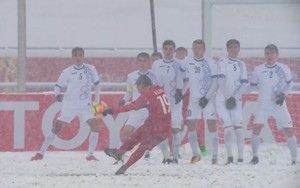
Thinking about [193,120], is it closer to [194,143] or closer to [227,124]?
[194,143]

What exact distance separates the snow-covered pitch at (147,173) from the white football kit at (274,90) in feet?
2.01

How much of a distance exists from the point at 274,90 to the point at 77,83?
2.86 metres

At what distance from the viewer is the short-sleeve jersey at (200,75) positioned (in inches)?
515

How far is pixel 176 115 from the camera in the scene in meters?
13.1

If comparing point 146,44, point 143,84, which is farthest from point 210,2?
point 146,44

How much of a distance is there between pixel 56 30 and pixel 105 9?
263 cm

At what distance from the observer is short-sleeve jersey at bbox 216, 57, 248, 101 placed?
12.9 meters

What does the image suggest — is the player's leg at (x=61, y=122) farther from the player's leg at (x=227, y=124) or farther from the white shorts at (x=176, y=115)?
the player's leg at (x=227, y=124)

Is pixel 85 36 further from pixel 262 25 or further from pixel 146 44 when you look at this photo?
pixel 262 25

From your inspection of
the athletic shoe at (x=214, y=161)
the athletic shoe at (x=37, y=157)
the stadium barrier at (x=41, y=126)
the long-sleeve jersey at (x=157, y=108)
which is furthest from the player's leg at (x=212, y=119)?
the athletic shoe at (x=37, y=157)

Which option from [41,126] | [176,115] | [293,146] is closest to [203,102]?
[176,115]

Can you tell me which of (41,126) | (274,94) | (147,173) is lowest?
(147,173)

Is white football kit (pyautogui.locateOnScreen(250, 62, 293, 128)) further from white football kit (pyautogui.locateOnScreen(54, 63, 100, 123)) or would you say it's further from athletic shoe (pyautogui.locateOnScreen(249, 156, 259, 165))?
white football kit (pyautogui.locateOnScreen(54, 63, 100, 123))

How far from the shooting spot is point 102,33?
34812mm
